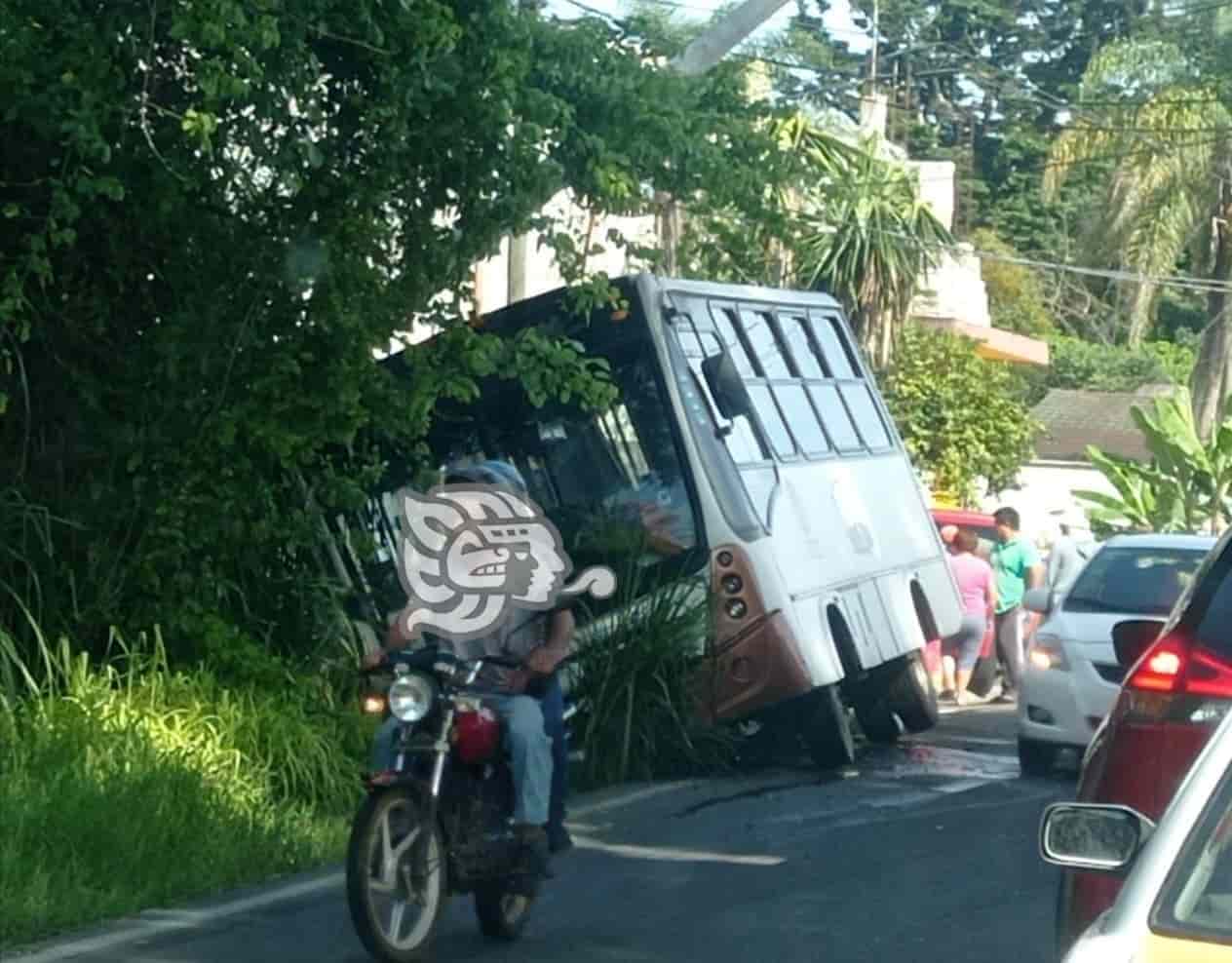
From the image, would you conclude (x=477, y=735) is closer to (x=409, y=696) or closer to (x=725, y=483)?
(x=409, y=696)

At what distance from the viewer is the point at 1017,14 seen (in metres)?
58.4

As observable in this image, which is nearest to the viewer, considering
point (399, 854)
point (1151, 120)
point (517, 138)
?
point (399, 854)

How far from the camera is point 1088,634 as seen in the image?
50.2ft

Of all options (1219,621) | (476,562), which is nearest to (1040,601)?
(476,562)

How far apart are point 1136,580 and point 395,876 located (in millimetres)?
8760

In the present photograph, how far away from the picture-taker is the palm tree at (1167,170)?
35.1m

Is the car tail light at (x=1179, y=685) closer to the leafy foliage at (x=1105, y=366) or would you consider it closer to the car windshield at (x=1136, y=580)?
the car windshield at (x=1136, y=580)

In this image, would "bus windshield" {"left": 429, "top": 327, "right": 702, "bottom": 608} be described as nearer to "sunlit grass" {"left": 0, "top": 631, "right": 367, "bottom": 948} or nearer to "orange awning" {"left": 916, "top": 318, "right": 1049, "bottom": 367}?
"sunlit grass" {"left": 0, "top": 631, "right": 367, "bottom": 948}

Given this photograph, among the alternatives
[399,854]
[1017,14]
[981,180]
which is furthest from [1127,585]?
[981,180]

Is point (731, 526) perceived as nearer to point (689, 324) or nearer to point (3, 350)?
point (689, 324)

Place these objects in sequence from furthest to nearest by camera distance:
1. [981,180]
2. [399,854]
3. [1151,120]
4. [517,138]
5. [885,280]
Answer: [981,180]
[1151,120]
[885,280]
[517,138]
[399,854]

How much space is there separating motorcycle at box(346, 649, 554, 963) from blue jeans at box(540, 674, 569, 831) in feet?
0.64

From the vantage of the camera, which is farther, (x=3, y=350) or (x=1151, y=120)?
(x=1151, y=120)

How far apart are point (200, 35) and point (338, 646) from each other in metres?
3.89
